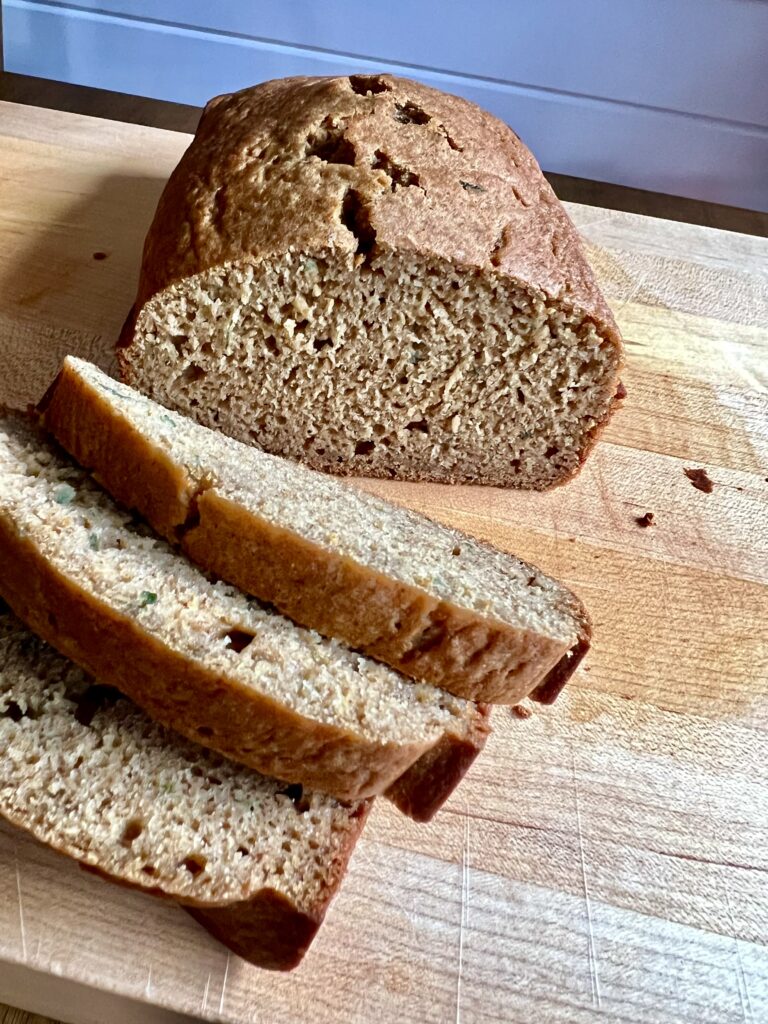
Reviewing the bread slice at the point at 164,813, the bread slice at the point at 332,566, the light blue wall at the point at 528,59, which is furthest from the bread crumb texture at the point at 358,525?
the light blue wall at the point at 528,59

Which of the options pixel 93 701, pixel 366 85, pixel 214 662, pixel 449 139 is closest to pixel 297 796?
pixel 214 662

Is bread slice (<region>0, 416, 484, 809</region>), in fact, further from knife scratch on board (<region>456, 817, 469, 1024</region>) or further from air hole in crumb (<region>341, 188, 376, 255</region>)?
air hole in crumb (<region>341, 188, 376, 255</region>)

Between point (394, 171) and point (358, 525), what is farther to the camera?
point (394, 171)

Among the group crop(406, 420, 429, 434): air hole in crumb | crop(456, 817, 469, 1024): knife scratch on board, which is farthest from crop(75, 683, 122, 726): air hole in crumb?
A: crop(406, 420, 429, 434): air hole in crumb

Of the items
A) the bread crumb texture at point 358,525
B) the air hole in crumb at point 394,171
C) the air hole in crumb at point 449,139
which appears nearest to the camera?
the bread crumb texture at point 358,525

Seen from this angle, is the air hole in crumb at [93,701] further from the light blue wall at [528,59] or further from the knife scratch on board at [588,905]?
the light blue wall at [528,59]

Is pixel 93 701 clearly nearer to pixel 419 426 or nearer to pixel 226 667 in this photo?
pixel 226 667

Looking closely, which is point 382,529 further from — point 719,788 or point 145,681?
point 719,788
